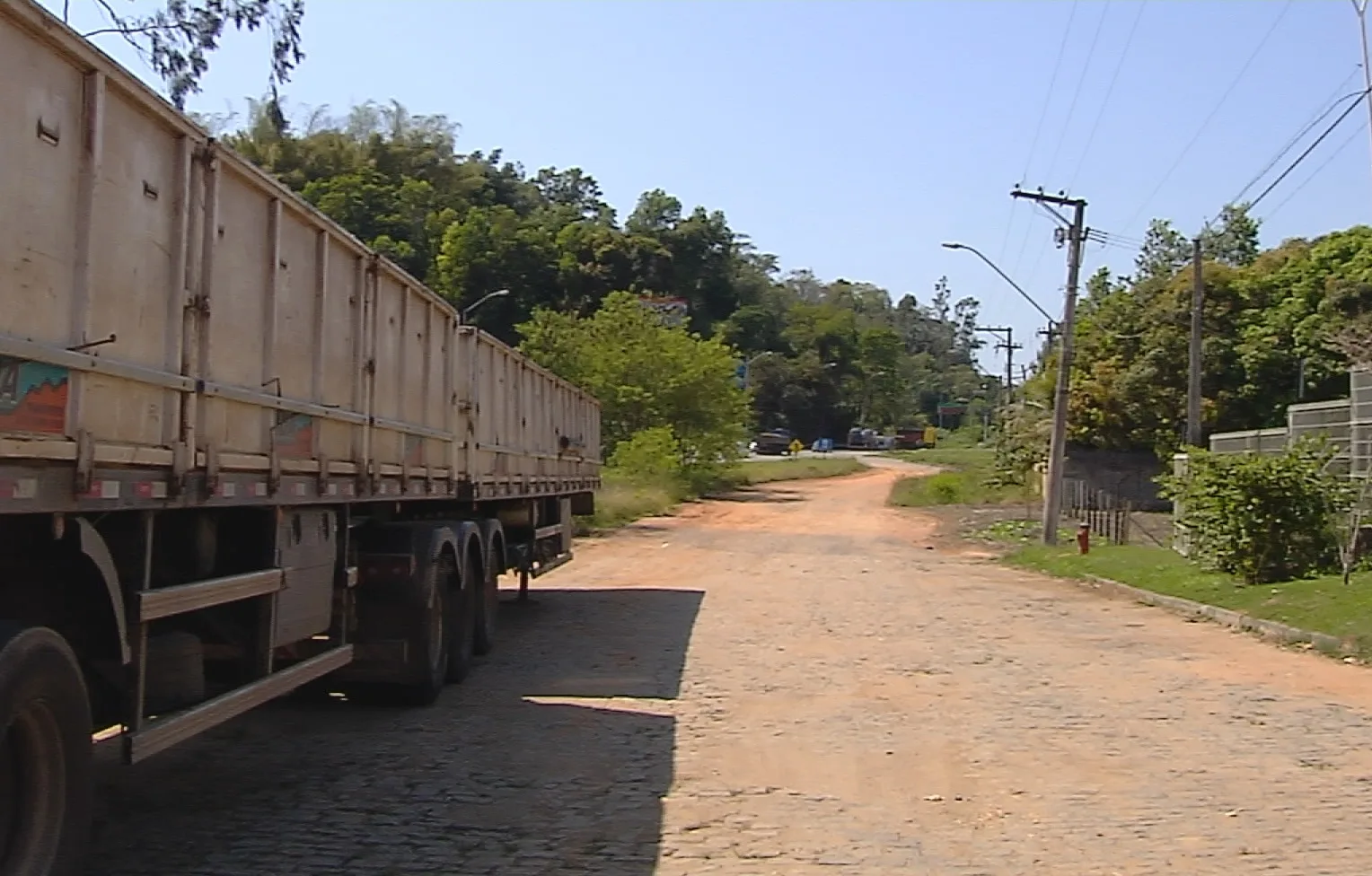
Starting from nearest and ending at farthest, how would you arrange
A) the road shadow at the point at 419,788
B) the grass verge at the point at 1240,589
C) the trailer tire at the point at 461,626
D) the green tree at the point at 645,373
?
the road shadow at the point at 419,788 → the trailer tire at the point at 461,626 → the grass verge at the point at 1240,589 → the green tree at the point at 645,373

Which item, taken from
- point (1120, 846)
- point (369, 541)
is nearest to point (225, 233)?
point (369, 541)

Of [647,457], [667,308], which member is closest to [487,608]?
[647,457]

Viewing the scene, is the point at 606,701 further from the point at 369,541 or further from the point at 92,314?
the point at 92,314

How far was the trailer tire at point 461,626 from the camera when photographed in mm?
11562

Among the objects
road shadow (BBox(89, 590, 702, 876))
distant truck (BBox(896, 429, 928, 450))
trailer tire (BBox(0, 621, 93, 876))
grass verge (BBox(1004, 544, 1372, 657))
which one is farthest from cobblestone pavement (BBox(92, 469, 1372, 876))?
distant truck (BBox(896, 429, 928, 450))

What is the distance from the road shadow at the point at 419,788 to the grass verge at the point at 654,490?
69.9ft

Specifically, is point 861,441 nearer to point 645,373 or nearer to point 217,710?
point 645,373

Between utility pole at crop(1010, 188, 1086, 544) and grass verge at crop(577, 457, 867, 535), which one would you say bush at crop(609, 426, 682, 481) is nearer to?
grass verge at crop(577, 457, 867, 535)

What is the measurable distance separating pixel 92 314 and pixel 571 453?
14904mm

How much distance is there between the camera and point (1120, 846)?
7.12 m

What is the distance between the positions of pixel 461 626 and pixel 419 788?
3687 mm

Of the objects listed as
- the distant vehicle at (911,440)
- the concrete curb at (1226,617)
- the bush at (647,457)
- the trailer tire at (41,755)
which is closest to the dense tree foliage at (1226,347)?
the bush at (647,457)

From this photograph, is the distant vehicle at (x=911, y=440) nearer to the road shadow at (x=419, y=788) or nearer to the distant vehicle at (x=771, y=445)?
the distant vehicle at (x=771, y=445)

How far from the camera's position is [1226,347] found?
4953 centimetres
